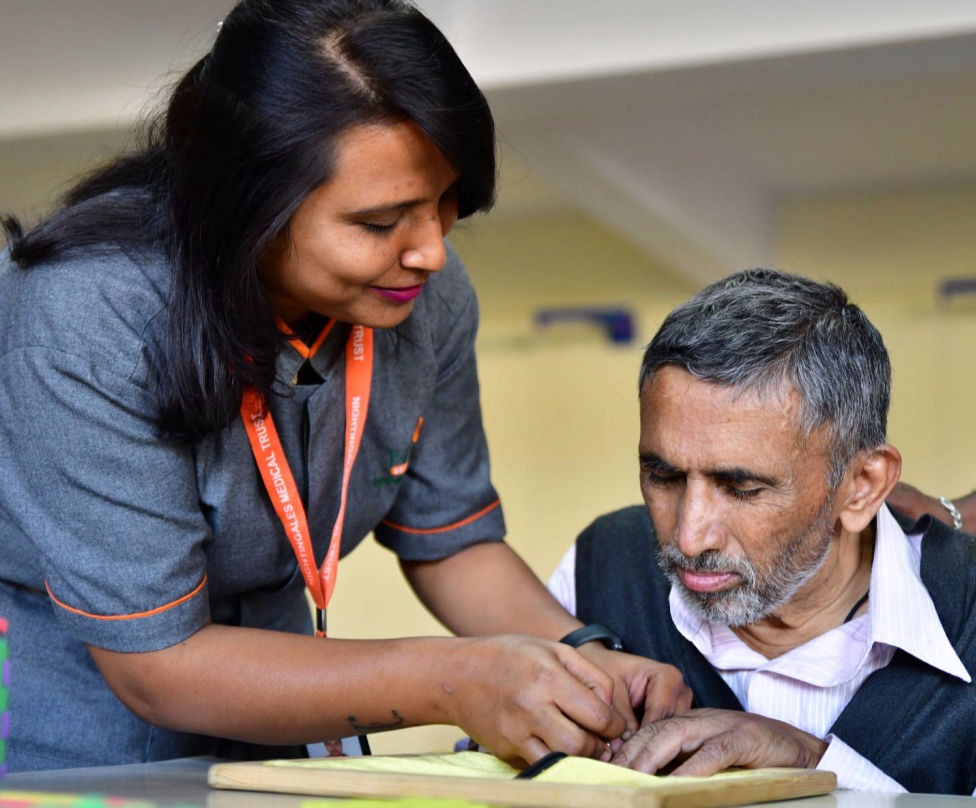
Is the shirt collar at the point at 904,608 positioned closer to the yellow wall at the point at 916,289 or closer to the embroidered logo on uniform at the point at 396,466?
the embroidered logo on uniform at the point at 396,466

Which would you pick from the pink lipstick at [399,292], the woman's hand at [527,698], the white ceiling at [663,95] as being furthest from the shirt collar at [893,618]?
the white ceiling at [663,95]

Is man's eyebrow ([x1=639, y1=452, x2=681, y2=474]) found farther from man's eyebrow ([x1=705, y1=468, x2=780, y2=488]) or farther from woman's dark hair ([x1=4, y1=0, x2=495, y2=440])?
woman's dark hair ([x1=4, y1=0, x2=495, y2=440])

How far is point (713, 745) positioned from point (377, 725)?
38 cm

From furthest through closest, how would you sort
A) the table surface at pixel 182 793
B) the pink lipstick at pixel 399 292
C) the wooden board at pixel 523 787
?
the pink lipstick at pixel 399 292
the table surface at pixel 182 793
the wooden board at pixel 523 787

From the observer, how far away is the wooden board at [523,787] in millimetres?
1124

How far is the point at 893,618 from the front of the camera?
1641 mm

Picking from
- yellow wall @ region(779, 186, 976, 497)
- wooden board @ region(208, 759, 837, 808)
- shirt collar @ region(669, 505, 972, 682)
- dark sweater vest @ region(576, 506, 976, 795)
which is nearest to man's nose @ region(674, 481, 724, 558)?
shirt collar @ region(669, 505, 972, 682)

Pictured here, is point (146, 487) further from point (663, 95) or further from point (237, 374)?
point (663, 95)

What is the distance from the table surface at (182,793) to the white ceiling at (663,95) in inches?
56.2

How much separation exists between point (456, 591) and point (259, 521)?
423mm

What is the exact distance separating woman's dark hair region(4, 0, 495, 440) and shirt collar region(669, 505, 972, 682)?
2.26ft

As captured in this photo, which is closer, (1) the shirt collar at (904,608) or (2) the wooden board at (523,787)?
(2) the wooden board at (523,787)

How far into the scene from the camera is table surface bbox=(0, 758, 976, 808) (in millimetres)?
1244

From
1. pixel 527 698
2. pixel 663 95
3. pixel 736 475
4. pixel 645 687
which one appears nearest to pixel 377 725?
pixel 527 698
